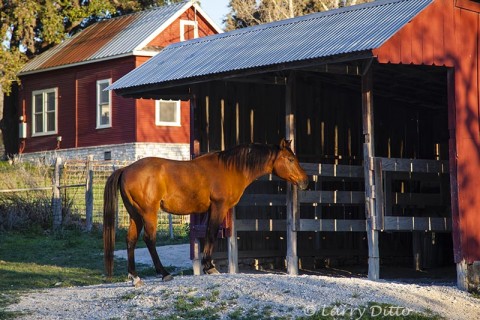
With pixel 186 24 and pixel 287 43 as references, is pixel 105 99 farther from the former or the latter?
pixel 287 43

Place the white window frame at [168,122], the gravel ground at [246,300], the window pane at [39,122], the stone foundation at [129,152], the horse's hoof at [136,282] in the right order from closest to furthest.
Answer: the gravel ground at [246,300] → the horse's hoof at [136,282] → the stone foundation at [129,152] → the white window frame at [168,122] → the window pane at [39,122]

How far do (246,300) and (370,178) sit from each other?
3734mm

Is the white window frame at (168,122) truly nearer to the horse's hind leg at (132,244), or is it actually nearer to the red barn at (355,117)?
the red barn at (355,117)

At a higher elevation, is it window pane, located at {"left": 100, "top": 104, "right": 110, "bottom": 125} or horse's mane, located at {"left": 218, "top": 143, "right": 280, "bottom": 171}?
window pane, located at {"left": 100, "top": 104, "right": 110, "bottom": 125}

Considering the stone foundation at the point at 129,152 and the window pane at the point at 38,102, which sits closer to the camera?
the stone foundation at the point at 129,152

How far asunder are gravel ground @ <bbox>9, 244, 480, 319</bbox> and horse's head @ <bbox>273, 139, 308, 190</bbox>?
206 cm

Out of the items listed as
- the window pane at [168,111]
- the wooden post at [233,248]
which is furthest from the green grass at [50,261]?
the window pane at [168,111]

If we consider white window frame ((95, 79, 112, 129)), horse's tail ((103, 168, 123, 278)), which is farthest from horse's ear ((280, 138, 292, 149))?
white window frame ((95, 79, 112, 129))

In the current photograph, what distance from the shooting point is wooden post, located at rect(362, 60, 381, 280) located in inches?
572

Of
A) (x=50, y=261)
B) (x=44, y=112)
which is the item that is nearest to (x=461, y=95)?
(x=50, y=261)

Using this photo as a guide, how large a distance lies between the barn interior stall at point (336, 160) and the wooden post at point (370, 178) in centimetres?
2

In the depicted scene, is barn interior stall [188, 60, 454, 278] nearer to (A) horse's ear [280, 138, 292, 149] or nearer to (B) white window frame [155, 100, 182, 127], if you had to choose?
(A) horse's ear [280, 138, 292, 149]

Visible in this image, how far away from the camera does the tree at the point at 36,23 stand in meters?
38.2

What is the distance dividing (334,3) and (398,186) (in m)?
28.8
